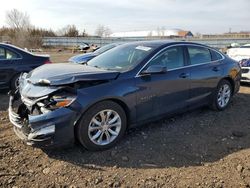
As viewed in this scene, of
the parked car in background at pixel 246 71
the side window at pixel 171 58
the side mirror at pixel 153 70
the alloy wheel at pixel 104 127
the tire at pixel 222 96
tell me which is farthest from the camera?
the parked car in background at pixel 246 71

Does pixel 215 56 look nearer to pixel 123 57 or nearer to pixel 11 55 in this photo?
pixel 123 57

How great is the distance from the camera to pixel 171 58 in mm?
4895

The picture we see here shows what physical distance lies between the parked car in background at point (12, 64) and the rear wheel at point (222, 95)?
16.5ft

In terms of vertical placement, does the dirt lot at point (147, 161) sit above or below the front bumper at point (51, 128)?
below

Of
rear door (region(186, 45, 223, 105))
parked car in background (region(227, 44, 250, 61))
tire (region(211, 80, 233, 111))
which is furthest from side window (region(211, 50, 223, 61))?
parked car in background (region(227, 44, 250, 61))

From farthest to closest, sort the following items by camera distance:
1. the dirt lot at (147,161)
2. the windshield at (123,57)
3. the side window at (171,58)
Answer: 1. the side window at (171,58)
2. the windshield at (123,57)
3. the dirt lot at (147,161)

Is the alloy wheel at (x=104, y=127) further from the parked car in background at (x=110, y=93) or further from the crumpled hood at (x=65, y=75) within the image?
the crumpled hood at (x=65, y=75)

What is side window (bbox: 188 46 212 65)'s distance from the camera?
5.28 m

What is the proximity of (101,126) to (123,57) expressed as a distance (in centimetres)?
142

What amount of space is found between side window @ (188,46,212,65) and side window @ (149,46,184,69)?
1.01ft

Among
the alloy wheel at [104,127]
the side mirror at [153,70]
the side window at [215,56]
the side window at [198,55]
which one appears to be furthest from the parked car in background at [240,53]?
the alloy wheel at [104,127]

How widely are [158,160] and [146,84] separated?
1.21 m

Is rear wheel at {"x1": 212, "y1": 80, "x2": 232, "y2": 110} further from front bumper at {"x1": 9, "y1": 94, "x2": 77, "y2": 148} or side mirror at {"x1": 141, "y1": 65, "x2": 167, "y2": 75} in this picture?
front bumper at {"x1": 9, "y1": 94, "x2": 77, "y2": 148}

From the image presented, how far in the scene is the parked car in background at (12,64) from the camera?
7.42 m
